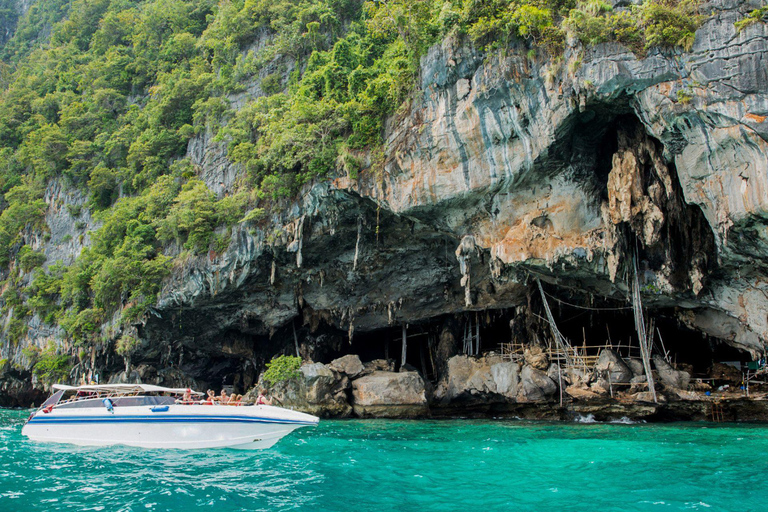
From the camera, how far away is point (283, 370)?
Result: 818 inches

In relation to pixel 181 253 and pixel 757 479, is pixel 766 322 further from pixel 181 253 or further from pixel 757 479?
pixel 181 253

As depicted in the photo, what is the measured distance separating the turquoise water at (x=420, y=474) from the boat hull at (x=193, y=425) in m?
0.42

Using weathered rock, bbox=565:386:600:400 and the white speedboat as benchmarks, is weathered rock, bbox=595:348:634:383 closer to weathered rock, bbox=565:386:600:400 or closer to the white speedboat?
weathered rock, bbox=565:386:600:400

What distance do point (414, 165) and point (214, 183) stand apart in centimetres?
1136

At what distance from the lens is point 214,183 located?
24391mm

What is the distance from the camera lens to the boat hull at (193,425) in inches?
475

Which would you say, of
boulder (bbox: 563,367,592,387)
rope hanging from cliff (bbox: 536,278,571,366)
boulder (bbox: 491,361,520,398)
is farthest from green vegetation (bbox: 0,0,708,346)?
boulder (bbox: 563,367,592,387)

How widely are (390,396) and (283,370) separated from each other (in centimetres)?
439

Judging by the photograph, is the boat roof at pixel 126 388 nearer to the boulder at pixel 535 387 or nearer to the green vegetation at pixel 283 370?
the green vegetation at pixel 283 370

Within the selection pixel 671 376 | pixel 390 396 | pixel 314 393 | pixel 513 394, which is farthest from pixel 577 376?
pixel 314 393

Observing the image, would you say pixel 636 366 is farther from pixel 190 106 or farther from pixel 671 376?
pixel 190 106

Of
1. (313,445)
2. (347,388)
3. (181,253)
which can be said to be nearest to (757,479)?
(313,445)

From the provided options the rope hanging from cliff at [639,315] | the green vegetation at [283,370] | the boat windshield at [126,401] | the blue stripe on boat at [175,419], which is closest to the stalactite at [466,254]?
the rope hanging from cliff at [639,315]

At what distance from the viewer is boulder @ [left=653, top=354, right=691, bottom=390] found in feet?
59.4
